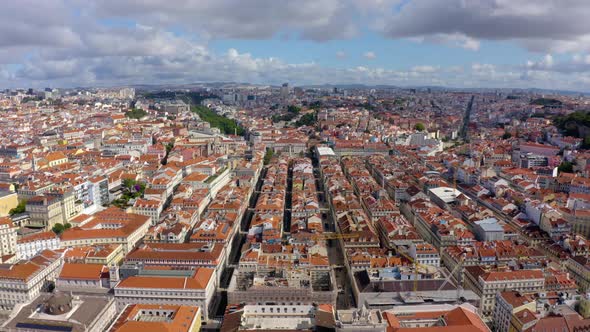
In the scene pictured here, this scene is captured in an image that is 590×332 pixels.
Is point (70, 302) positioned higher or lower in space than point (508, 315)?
higher

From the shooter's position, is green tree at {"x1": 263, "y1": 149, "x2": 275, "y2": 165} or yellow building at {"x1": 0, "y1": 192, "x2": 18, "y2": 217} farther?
green tree at {"x1": 263, "y1": 149, "x2": 275, "y2": 165}

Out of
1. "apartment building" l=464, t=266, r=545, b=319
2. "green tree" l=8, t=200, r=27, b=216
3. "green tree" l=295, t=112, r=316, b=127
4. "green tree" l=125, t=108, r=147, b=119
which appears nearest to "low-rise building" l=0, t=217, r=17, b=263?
"green tree" l=8, t=200, r=27, b=216

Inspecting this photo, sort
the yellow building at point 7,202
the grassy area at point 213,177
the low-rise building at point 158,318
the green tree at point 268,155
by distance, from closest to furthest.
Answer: the low-rise building at point 158,318 → the yellow building at point 7,202 → the grassy area at point 213,177 → the green tree at point 268,155

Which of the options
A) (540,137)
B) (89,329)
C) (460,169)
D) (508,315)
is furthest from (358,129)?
(89,329)

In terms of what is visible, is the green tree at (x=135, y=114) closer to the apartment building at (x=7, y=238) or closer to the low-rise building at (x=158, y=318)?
the apartment building at (x=7, y=238)

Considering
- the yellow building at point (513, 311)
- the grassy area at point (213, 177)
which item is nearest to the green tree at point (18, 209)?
the grassy area at point (213, 177)

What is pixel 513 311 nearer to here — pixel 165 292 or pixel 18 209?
pixel 165 292

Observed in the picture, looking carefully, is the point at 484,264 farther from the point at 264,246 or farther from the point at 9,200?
the point at 9,200

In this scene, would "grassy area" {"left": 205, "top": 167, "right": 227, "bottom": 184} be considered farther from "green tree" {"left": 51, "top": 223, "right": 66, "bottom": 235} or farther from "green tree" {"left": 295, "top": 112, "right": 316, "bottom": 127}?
"green tree" {"left": 295, "top": 112, "right": 316, "bottom": 127}
